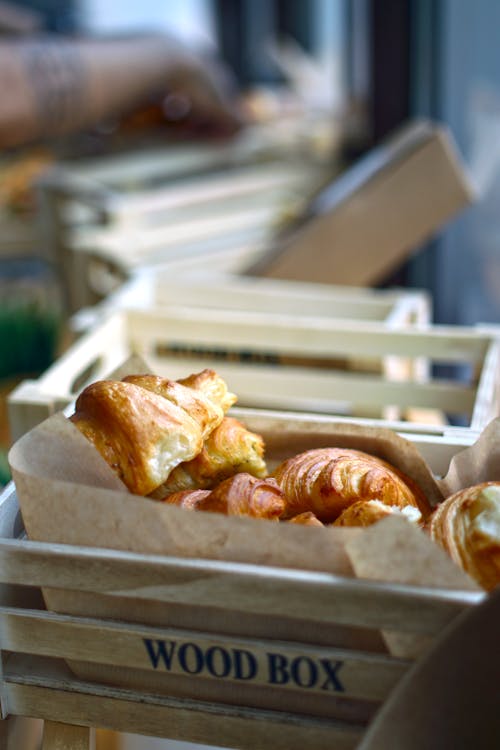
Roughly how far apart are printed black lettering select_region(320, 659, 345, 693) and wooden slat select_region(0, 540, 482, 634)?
0.14ft

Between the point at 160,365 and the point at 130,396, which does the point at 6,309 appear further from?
the point at 130,396

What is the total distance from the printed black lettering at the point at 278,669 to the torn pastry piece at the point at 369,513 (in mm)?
127

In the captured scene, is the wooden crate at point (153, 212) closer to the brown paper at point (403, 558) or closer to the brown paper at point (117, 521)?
the brown paper at point (117, 521)

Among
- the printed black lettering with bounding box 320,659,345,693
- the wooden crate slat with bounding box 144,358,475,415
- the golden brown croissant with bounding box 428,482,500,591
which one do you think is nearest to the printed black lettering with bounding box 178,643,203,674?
the printed black lettering with bounding box 320,659,345,693

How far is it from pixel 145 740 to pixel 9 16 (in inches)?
89.8

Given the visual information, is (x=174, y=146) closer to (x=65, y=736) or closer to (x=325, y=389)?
(x=325, y=389)

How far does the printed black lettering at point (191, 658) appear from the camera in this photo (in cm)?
78

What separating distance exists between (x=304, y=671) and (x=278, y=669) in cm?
2

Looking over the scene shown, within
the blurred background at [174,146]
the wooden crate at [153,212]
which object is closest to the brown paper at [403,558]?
the blurred background at [174,146]

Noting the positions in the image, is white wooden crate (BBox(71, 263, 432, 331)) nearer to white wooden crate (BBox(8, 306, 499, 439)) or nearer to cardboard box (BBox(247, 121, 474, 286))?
white wooden crate (BBox(8, 306, 499, 439))

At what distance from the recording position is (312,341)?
1452 mm

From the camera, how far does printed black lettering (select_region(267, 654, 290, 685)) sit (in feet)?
Result: 2.52

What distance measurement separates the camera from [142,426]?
82cm

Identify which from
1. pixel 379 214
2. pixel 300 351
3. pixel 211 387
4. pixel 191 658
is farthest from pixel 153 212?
pixel 191 658
